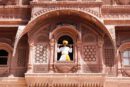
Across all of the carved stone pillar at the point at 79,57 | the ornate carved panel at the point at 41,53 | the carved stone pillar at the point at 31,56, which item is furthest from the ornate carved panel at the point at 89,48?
the carved stone pillar at the point at 31,56

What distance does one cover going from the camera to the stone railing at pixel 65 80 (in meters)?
13.2

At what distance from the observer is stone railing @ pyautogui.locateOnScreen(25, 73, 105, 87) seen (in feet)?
43.4

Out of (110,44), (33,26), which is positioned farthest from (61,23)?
(110,44)

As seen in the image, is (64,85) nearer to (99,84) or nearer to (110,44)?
(99,84)

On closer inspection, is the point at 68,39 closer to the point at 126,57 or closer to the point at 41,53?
the point at 41,53

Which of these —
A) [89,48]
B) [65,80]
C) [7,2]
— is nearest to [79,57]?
[89,48]

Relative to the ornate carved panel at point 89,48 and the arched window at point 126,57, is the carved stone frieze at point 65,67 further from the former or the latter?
the arched window at point 126,57

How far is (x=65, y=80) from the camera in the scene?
13.3 m

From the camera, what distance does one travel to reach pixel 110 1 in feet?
49.0

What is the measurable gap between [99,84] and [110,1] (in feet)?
11.0

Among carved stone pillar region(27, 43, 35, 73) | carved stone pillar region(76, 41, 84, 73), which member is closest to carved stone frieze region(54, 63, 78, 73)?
carved stone pillar region(76, 41, 84, 73)

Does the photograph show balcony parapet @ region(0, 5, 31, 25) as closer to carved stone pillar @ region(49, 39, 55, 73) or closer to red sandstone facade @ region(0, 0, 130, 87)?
red sandstone facade @ region(0, 0, 130, 87)

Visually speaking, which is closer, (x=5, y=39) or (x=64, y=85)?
(x=64, y=85)

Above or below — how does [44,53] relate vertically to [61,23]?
below
